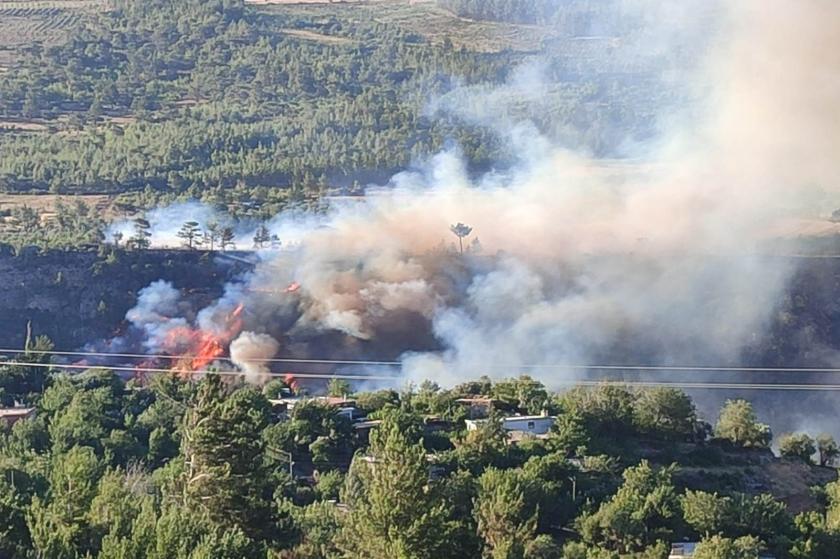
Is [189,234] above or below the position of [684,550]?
below

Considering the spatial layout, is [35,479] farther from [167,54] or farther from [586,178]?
[167,54]

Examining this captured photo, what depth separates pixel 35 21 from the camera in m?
110

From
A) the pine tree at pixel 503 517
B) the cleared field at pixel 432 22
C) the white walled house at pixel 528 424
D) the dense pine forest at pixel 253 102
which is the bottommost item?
the dense pine forest at pixel 253 102

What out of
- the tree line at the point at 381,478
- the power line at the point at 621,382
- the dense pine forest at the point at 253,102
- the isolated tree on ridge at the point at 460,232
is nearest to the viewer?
the tree line at the point at 381,478

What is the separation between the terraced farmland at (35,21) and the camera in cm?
10650

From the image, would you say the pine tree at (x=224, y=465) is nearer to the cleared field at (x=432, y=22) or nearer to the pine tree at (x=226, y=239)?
the pine tree at (x=226, y=239)

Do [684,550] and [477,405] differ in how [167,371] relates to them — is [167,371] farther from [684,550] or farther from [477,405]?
[684,550]

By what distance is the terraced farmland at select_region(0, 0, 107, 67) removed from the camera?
349 feet

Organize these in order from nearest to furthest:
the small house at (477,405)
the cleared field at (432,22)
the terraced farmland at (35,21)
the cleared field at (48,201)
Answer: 1. the small house at (477,405)
2. the cleared field at (48,201)
3. the terraced farmland at (35,21)
4. the cleared field at (432,22)

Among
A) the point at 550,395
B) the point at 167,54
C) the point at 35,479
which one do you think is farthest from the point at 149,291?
the point at 167,54

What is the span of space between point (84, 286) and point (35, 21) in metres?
51.5

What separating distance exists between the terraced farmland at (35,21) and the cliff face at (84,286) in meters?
42.1

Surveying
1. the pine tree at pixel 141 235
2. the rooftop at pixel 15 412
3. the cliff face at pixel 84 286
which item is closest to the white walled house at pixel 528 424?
the rooftop at pixel 15 412

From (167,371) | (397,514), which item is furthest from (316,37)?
(397,514)
